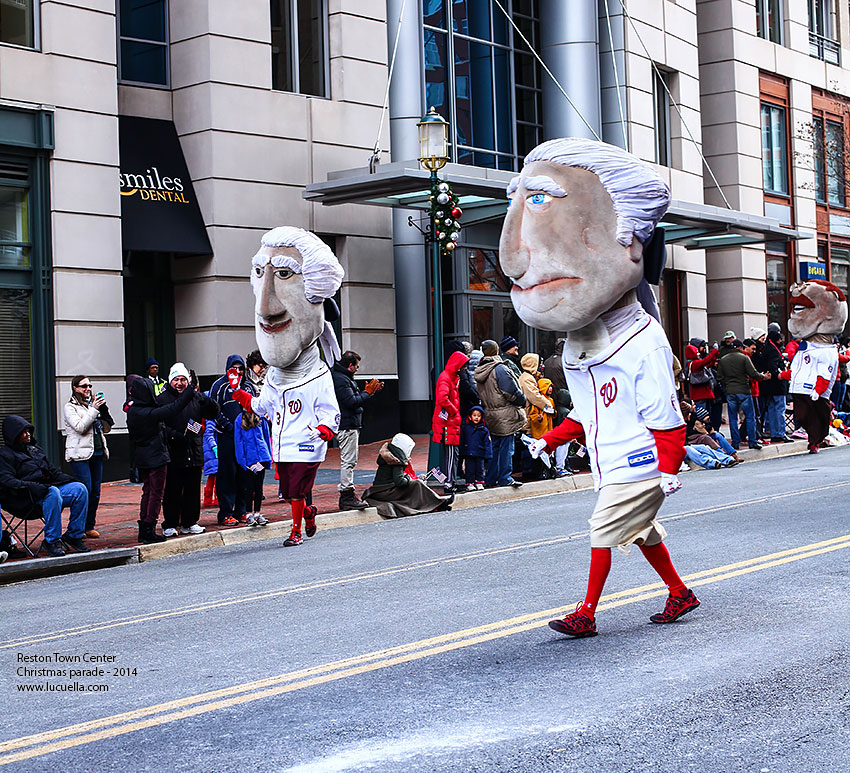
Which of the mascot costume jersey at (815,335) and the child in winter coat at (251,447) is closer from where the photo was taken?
the child in winter coat at (251,447)

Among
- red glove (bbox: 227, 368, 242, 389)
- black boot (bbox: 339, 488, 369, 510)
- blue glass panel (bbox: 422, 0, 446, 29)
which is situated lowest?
black boot (bbox: 339, 488, 369, 510)

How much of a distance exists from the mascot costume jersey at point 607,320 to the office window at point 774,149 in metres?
29.0

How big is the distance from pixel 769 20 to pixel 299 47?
686 inches

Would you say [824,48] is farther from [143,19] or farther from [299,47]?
[143,19]

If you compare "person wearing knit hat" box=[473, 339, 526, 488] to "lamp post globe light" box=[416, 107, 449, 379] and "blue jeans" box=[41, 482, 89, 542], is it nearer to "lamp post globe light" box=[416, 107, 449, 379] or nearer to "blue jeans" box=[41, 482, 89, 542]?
"lamp post globe light" box=[416, 107, 449, 379]

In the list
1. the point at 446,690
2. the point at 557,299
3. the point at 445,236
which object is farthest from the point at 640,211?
the point at 445,236

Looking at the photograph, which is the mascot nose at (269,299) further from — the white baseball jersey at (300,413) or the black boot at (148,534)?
the black boot at (148,534)

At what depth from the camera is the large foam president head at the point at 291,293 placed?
1257cm

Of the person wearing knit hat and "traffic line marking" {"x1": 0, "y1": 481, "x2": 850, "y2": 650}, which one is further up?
the person wearing knit hat

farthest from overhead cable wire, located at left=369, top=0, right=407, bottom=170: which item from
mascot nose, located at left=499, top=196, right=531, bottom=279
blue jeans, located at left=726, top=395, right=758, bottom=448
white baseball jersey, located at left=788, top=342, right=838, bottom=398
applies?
mascot nose, located at left=499, top=196, right=531, bottom=279

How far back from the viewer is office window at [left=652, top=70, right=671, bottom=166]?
3222 centimetres

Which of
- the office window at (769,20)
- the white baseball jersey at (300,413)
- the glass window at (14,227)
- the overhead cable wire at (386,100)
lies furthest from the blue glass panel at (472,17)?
the white baseball jersey at (300,413)

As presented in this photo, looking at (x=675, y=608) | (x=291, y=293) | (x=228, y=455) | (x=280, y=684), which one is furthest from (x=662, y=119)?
(x=280, y=684)

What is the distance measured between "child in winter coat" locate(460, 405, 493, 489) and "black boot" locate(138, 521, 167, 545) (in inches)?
193
